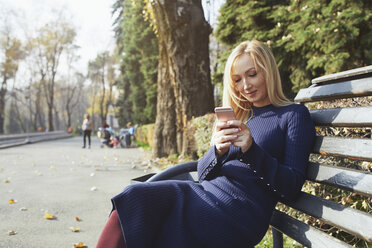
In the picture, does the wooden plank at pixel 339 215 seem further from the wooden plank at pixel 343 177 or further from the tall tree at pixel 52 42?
the tall tree at pixel 52 42

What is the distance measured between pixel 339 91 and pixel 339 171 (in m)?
0.39

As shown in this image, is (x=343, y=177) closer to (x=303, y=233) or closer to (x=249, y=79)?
(x=303, y=233)

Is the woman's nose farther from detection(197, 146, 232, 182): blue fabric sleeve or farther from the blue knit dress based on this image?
detection(197, 146, 232, 182): blue fabric sleeve

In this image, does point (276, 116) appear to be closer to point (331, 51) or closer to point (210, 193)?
point (210, 193)

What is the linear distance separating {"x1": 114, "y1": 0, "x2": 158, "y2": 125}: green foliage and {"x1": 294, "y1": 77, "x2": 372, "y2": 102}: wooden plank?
16818mm

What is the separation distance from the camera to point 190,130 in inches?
313

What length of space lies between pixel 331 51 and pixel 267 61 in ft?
16.0

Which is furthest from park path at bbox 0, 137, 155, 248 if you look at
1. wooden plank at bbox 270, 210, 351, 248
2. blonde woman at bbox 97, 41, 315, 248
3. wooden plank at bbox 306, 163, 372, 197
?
wooden plank at bbox 306, 163, 372, 197

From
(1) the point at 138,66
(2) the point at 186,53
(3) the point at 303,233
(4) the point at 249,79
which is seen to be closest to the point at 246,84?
(4) the point at 249,79

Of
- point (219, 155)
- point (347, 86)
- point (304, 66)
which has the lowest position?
point (219, 155)

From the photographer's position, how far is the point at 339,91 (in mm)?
1566

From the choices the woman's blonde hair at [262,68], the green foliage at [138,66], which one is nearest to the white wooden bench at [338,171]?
the woman's blonde hair at [262,68]

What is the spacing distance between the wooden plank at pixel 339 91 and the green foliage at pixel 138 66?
16818mm

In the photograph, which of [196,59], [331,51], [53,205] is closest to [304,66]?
[331,51]
